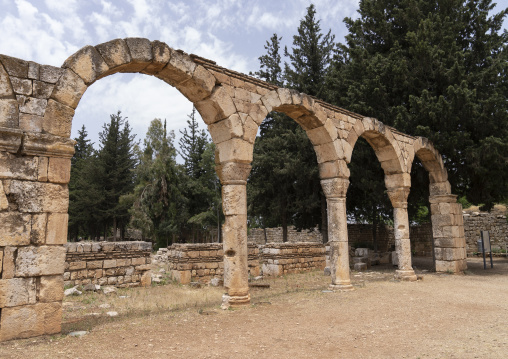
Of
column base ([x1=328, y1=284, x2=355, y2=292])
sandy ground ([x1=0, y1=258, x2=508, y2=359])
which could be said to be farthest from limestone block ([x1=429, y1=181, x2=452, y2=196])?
column base ([x1=328, y1=284, x2=355, y2=292])

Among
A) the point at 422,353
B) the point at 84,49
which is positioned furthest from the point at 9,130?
the point at 422,353

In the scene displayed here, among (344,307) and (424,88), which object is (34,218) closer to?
(344,307)

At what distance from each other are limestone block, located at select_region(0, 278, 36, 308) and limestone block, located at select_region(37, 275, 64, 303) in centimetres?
9

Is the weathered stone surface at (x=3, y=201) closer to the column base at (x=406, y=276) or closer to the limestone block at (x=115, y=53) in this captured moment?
the limestone block at (x=115, y=53)

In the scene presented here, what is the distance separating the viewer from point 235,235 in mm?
6676

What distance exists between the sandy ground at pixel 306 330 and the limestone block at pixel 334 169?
2795 mm

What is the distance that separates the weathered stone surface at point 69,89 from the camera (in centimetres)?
505

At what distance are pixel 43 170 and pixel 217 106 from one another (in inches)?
125

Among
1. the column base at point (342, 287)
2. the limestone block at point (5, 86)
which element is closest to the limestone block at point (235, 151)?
the limestone block at point (5, 86)

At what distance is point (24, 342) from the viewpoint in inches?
168

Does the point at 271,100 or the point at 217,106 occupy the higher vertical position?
the point at 271,100

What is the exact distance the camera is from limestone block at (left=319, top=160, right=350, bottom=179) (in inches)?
348

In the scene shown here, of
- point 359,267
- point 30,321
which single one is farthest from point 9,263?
point 359,267

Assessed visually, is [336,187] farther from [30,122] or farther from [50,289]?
[30,122]
